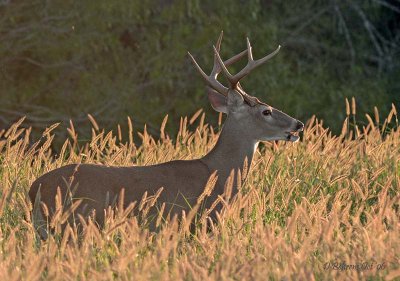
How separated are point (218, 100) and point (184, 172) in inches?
41.3

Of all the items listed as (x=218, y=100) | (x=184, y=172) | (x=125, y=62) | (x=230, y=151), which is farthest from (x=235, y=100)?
(x=125, y=62)

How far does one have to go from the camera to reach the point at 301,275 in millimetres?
4461

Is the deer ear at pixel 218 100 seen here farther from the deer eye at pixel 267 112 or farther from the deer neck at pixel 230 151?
the deer eye at pixel 267 112

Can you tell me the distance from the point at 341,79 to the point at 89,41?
4.65m

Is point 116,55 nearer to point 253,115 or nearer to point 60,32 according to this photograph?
point 60,32

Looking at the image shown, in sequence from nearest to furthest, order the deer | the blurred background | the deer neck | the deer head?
the deer < the deer neck < the deer head < the blurred background

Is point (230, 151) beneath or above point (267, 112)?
beneath

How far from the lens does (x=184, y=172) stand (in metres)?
7.37

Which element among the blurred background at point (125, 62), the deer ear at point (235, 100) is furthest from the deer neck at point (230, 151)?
the blurred background at point (125, 62)

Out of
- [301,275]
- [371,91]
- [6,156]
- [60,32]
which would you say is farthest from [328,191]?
[371,91]

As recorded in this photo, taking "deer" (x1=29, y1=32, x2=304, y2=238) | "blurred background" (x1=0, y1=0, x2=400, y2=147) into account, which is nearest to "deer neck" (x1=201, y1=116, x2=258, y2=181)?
"deer" (x1=29, y1=32, x2=304, y2=238)

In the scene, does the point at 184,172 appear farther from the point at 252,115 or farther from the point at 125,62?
the point at 125,62

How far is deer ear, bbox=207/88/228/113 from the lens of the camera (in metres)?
8.23

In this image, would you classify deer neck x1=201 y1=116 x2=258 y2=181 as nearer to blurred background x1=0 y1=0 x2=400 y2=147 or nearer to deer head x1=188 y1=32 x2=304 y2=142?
deer head x1=188 y1=32 x2=304 y2=142
